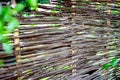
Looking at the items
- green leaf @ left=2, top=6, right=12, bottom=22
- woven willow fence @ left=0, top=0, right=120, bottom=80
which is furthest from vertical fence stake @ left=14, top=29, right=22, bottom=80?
green leaf @ left=2, top=6, right=12, bottom=22

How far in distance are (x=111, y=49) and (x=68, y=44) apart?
125cm

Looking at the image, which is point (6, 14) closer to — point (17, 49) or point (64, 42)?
point (17, 49)

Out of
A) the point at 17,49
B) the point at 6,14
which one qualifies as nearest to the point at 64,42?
the point at 17,49

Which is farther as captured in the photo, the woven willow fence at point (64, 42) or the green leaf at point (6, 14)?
the woven willow fence at point (64, 42)

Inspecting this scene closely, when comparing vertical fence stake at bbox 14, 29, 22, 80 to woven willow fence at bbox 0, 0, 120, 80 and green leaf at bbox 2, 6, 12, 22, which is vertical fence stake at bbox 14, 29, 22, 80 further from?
green leaf at bbox 2, 6, 12, 22

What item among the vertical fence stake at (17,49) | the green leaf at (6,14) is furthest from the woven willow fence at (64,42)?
the green leaf at (6,14)

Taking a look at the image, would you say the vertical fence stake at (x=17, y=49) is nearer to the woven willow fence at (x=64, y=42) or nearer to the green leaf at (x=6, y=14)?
the woven willow fence at (x=64, y=42)

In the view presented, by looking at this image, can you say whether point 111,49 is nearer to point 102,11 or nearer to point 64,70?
point 102,11

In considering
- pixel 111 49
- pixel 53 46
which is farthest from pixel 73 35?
pixel 111 49

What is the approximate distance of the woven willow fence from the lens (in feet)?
8.18

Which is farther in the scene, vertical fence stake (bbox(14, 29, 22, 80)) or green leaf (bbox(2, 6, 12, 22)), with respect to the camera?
vertical fence stake (bbox(14, 29, 22, 80))

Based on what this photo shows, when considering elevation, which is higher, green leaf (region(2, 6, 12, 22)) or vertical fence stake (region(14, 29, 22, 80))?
green leaf (region(2, 6, 12, 22))

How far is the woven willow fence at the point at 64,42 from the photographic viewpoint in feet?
8.18

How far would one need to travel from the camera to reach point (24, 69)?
2.55 metres
